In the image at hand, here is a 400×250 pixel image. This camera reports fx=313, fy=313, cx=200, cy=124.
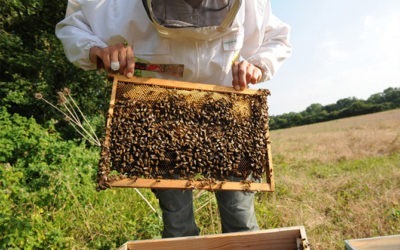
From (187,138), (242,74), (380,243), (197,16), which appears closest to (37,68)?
(197,16)

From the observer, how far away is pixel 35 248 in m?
3.41

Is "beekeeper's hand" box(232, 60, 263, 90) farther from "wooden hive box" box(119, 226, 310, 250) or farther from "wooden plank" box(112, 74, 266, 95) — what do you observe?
"wooden hive box" box(119, 226, 310, 250)

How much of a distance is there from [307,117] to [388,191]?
5374cm

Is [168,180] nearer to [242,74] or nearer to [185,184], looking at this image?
[185,184]

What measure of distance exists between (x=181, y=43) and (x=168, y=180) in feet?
3.69

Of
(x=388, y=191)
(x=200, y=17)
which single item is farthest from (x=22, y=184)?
(x=388, y=191)

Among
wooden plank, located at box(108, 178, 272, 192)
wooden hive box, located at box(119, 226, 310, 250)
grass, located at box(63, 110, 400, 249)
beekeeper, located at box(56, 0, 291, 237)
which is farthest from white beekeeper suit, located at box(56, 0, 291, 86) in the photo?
grass, located at box(63, 110, 400, 249)

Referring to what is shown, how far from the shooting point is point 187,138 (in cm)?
248

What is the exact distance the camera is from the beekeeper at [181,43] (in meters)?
2.48

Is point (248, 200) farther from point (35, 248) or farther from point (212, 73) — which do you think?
point (35, 248)

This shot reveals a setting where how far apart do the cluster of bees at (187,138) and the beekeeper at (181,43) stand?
240 mm

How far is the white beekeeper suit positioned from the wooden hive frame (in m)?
0.20

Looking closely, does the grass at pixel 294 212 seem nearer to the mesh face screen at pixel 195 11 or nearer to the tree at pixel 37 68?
the mesh face screen at pixel 195 11

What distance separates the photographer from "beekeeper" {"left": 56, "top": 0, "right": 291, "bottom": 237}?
248 centimetres
